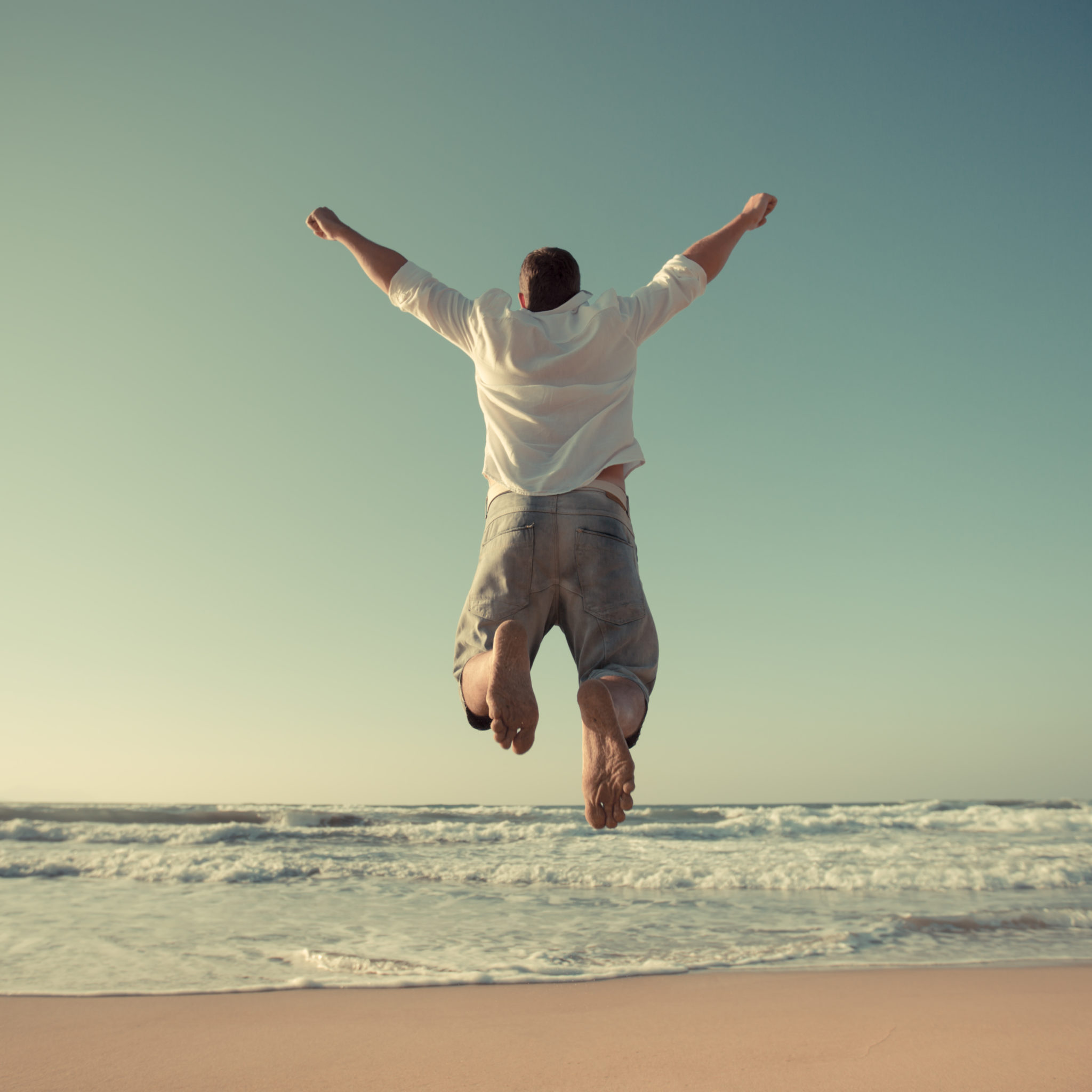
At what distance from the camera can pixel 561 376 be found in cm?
219

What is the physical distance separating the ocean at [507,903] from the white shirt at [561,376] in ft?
15.2

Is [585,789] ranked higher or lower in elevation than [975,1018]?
higher

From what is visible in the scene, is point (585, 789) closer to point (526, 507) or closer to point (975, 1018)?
point (526, 507)

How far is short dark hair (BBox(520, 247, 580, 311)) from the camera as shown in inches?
91.4

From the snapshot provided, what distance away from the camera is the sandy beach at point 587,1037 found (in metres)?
3.91

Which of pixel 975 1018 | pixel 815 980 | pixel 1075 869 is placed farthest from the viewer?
pixel 1075 869

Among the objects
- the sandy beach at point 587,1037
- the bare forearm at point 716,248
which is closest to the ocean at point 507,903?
the sandy beach at point 587,1037

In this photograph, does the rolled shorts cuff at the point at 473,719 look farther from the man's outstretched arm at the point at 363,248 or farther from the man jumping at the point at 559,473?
the man's outstretched arm at the point at 363,248

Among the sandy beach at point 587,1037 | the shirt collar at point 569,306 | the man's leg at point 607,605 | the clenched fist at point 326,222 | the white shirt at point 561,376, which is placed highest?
the clenched fist at point 326,222

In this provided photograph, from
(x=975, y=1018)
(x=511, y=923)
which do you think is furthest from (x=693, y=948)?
(x=975, y=1018)

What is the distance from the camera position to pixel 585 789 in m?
1.90

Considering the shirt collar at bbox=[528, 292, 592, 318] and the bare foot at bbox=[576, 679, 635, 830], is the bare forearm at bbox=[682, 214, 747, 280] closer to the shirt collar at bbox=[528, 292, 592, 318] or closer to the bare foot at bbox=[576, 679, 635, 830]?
the shirt collar at bbox=[528, 292, 592, 318]

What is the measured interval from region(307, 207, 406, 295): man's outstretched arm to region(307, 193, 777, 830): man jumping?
69 mm

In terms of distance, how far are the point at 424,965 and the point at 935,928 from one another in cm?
458
